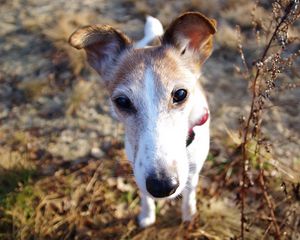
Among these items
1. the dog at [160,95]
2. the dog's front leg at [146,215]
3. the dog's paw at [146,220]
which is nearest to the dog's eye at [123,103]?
the dog at [160,95]

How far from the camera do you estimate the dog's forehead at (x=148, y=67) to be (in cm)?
271

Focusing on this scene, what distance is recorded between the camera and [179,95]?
2.75 metres

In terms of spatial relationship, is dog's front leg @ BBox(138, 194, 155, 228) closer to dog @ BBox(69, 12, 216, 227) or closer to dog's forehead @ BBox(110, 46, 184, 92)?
dog @ BBox(69, 12, 216, 227)

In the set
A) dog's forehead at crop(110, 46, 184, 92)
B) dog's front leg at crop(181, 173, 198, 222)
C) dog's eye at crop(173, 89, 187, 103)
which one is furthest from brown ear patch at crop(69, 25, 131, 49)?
dog's front leg at crop(181, 173, 198, 222)

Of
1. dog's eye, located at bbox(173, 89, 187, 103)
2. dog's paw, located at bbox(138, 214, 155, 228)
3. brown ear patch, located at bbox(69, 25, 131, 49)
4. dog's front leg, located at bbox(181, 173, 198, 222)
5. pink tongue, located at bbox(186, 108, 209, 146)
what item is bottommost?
dog's paw, located at bbox(138, 214, 155, 228)

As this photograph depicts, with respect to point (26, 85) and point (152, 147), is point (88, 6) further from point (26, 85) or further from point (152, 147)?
point (152, 147)

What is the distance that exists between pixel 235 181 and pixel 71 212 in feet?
5.16

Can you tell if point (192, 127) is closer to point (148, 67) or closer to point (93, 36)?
point (148, 67)

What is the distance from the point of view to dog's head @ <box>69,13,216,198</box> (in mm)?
2492

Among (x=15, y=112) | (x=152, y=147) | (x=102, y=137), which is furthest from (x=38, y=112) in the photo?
(x=152, y=147)

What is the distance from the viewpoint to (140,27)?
5.53 metres

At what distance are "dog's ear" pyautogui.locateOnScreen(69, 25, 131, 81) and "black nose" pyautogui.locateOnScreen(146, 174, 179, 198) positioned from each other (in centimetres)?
104

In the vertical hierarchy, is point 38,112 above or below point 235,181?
below

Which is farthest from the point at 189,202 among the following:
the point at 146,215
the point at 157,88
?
the point at 157,88
